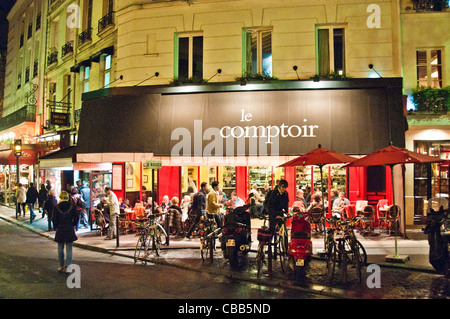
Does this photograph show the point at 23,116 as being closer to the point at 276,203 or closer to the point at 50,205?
the point at 50,205

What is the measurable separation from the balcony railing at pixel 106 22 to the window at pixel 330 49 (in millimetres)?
8978

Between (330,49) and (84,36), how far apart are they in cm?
1221

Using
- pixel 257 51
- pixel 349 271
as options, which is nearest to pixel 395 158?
pixel 349 271

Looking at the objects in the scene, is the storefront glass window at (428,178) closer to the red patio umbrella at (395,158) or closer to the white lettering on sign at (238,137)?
the white lettering on sign at (238,137)

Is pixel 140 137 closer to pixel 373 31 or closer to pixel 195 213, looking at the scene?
pixel 195 213

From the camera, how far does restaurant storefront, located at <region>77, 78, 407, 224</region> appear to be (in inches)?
463

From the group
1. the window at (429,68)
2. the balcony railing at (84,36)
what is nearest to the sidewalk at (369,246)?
the window at (429,68)

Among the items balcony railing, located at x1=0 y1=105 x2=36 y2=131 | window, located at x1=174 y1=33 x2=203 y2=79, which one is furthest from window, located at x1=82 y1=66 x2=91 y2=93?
balcony railing, located at x1=0 y1=105 x2=36 y2=131

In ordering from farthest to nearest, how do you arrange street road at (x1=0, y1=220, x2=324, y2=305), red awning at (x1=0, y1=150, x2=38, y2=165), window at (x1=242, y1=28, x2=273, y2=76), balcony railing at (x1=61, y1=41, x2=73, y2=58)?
red awning at (x1=0, y1=150, x2=38, y2=165), balcony railing at (x1=61, y1=41, x2=73, y2=58), window at (x1=242, y1=28, x2=273, y2=76), street road at (x1=0, y1=220, x2=324, y2=305)

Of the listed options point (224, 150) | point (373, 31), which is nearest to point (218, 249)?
point (224, 150)

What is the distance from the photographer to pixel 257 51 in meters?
13.6

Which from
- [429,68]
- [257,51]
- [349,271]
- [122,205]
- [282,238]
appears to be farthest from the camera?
[122,205]

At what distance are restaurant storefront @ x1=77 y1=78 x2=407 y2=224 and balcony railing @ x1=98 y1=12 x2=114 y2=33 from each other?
3822 millimetres

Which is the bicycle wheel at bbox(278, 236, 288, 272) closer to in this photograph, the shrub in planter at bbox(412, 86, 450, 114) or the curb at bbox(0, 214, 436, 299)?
the curb at bbox(0, 214, 436, 299)
